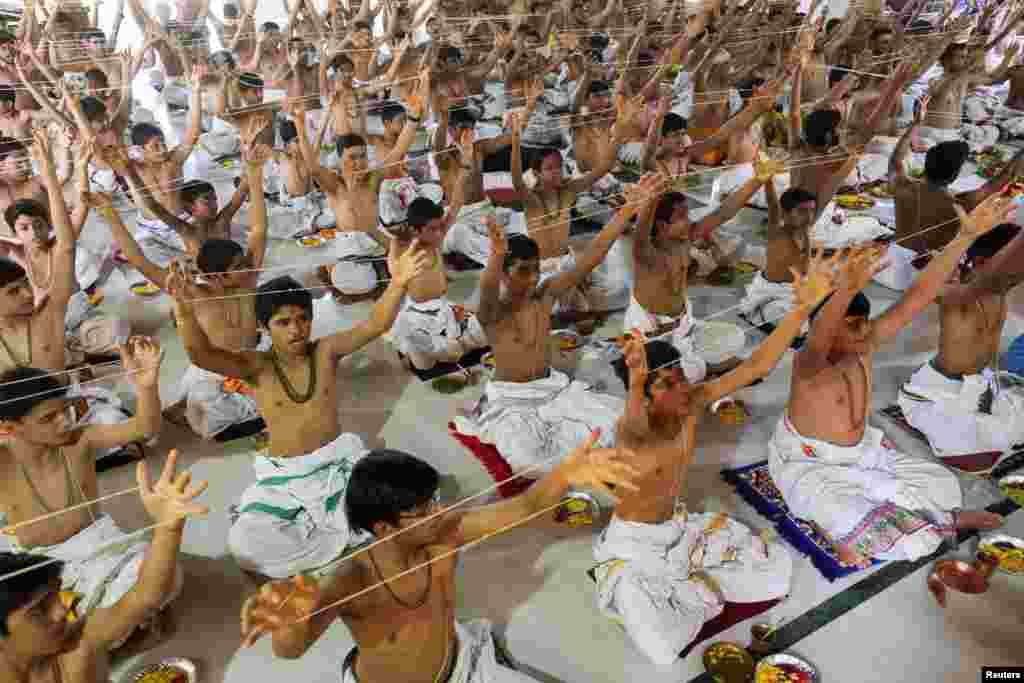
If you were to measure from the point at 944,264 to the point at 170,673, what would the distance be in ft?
11.1

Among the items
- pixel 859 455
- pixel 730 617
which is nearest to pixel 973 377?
pixel 859 455

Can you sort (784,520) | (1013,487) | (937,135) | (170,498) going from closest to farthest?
(170,498) < (784,520) < (1013,487) < (937,135)

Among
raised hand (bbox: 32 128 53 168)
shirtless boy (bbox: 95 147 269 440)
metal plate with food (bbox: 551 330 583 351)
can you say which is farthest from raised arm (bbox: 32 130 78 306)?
metal plate with food (bbox: 551 330 583 351)

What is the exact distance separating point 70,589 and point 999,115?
9127 mm

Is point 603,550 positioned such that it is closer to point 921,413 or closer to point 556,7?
point 921,413

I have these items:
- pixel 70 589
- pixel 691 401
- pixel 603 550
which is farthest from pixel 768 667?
pixel 70 589

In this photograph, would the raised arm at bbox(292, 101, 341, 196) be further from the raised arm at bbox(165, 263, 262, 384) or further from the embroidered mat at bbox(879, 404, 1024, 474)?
the embroidered mat at bbox(879, 404, 1024, 474)

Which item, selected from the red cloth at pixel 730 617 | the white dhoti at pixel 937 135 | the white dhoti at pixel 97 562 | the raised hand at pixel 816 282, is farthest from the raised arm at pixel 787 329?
the white dhoti at pixel 937 135

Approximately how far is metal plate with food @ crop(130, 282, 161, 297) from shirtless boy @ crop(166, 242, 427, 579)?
281cm

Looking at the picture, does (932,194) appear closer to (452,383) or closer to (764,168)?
(764,168)

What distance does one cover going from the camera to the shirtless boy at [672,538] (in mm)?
3068

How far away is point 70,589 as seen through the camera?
3.11 metres

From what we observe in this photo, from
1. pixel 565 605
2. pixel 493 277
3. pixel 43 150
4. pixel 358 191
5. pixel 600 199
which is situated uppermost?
pixel 43 150

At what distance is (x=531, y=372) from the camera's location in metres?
4.32
